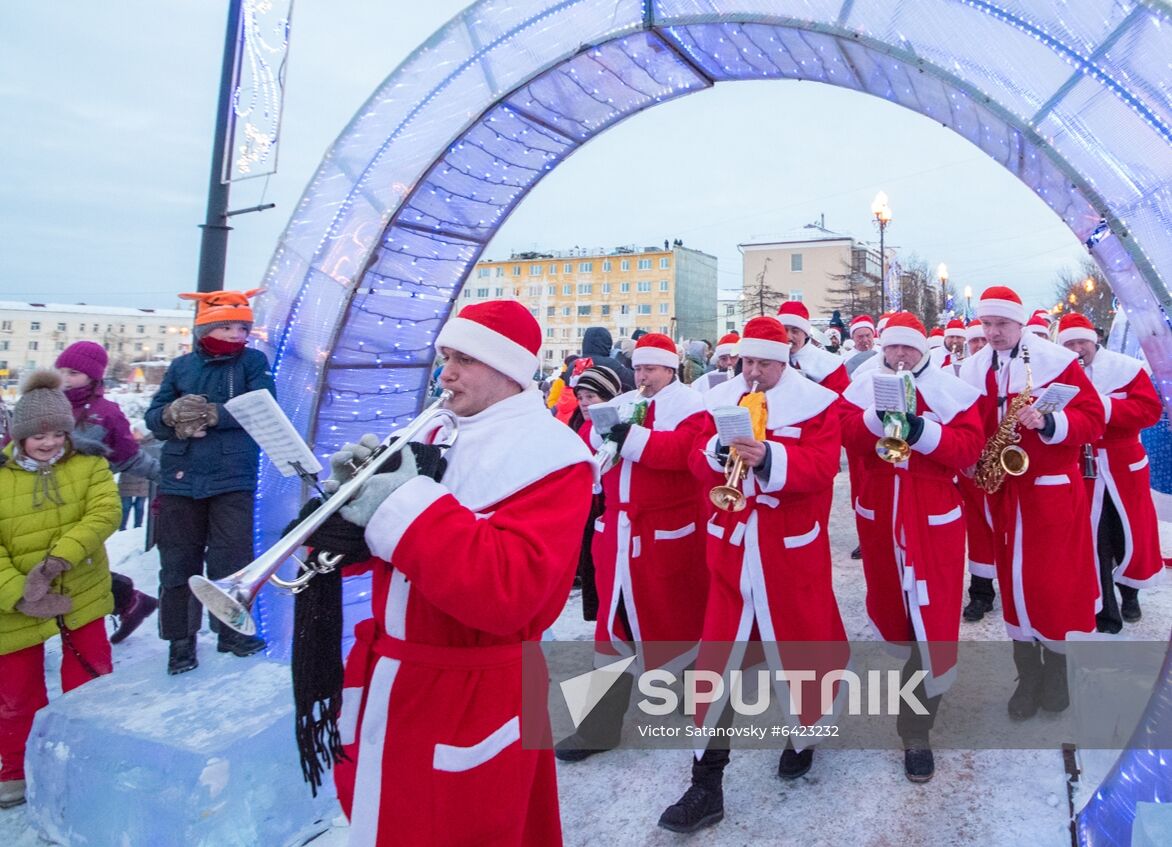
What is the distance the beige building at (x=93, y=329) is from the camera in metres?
30.7

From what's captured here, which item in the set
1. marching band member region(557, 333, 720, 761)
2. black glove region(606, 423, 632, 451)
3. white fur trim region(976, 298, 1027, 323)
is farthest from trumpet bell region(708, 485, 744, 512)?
white fur trim region(976, 298, 1027, 323)

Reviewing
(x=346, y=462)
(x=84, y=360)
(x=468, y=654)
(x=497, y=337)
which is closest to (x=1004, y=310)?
(x=497, y=337)

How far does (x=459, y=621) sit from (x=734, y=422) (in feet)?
5.09

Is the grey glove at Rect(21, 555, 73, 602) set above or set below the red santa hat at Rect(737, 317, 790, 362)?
below

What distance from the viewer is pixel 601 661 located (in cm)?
356

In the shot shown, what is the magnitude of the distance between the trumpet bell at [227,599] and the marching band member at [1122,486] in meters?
4.75

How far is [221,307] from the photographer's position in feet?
11.9

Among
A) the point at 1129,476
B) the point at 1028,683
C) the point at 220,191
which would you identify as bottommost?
the point at 1028,683

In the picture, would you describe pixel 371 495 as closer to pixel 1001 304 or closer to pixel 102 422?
pixel 1001 304

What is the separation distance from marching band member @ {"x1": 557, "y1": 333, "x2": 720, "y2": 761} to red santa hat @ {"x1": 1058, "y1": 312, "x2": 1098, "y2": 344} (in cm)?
296

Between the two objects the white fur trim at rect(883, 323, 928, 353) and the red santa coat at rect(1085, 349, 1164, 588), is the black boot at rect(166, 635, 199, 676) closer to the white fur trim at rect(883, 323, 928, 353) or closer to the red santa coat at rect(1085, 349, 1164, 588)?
the white fur trim at rect(883, 323, 928, 353)

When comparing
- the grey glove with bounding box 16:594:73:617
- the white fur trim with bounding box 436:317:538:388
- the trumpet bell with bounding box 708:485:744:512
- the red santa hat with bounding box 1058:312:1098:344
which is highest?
the red santa hat with bounding box 1058:312:1098:344

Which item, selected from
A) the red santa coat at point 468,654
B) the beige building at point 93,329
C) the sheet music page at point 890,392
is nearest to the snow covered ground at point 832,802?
the red santa coat at point 468,654

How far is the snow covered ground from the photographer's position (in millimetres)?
2715
